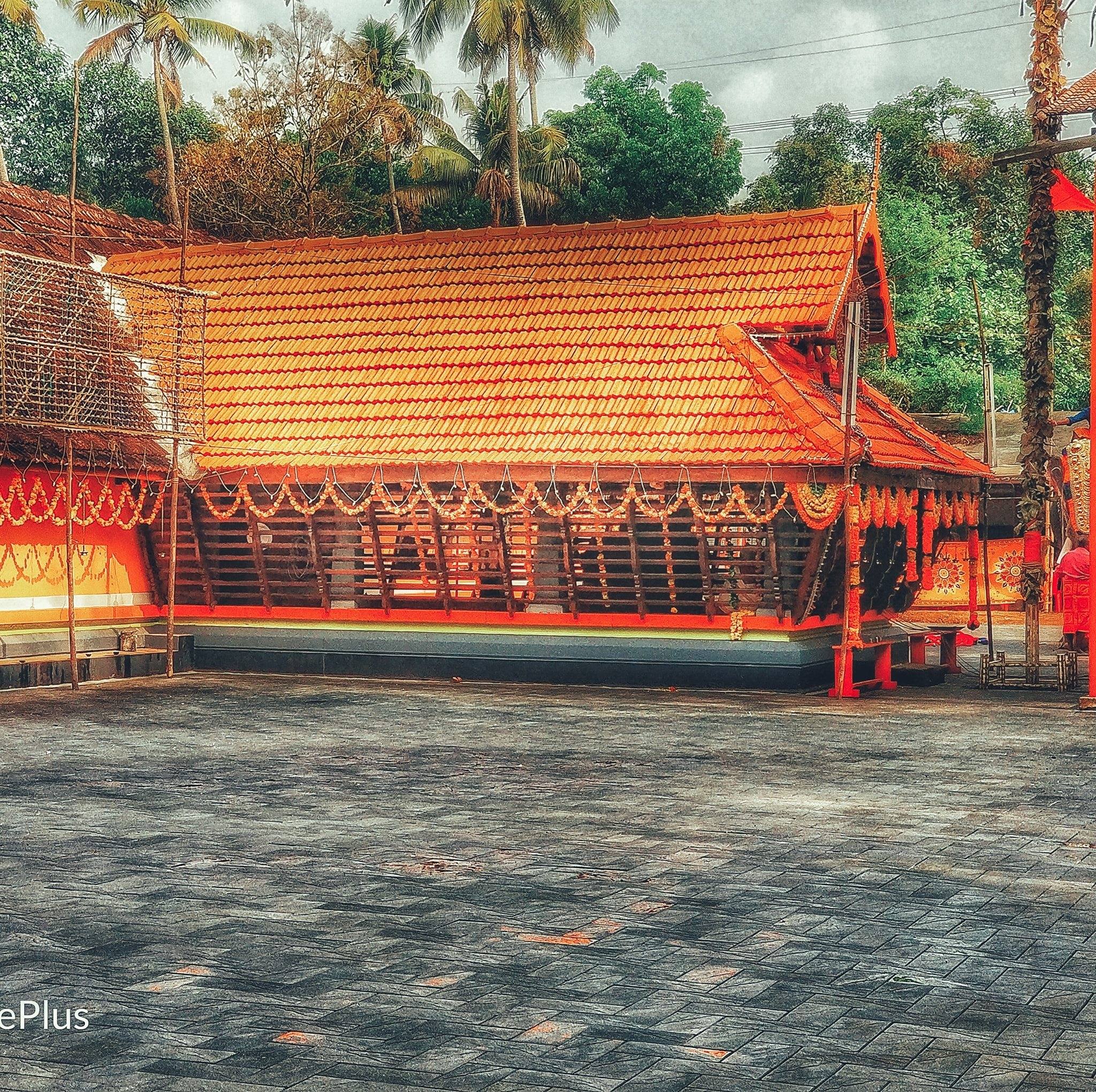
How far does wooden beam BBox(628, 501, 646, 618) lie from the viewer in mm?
17062

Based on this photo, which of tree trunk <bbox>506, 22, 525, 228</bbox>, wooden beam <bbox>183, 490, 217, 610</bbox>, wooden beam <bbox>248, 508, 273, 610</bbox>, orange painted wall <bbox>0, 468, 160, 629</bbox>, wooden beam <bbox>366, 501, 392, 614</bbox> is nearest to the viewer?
orange painted wall <bbox>0, 468, 160, 629</bbox>

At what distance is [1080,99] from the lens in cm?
1506

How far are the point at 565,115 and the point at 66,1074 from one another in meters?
37.0

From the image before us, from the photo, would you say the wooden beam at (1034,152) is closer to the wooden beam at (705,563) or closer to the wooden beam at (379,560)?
the wooden beam at (705,563)

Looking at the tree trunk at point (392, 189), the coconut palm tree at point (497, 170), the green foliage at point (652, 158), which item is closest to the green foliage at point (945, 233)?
the green foliage at point (652, 158)

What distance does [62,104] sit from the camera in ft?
138

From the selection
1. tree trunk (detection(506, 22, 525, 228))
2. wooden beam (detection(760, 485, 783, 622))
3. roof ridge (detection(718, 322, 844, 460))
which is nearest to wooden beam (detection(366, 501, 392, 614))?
roof ridge (detection(718, 322, 844, 460))

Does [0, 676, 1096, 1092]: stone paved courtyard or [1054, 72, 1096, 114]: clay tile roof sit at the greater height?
[1054, 72, 1096, 114]: clay tile roof

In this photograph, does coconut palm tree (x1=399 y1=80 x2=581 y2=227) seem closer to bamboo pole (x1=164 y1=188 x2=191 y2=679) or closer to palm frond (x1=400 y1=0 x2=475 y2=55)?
palm frond (x1=400 y1=0 x2=475 y2=55)

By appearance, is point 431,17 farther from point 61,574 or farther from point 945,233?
point 61,574

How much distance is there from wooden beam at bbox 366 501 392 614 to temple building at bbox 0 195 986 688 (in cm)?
4

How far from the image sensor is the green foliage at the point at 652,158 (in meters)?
37.2

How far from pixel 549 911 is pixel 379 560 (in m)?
11.9

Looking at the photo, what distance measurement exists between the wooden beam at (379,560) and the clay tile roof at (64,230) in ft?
18.4
